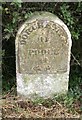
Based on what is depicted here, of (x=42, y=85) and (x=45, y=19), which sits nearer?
(x=45, y=19)

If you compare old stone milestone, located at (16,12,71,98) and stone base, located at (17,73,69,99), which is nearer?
old stone milestone, located at (16,12,71,98)

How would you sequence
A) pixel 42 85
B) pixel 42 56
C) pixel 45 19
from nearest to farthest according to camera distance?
pixel 45 19 → pixel 42 56 → pixel 42 85

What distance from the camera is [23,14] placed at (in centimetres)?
333

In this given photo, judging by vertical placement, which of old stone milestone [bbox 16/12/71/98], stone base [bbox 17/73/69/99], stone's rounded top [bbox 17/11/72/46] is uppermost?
stone's rounded top [bbox 17/11/72/46]

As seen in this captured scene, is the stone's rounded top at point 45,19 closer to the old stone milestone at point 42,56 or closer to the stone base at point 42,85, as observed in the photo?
the old stone milestone at point 42,56

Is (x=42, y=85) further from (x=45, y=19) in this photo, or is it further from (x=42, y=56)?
(x=45, y=19)

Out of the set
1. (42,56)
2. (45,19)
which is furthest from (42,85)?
(45,19)

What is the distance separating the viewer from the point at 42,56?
10.8 ft

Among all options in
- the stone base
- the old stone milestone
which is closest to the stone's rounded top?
the old stone milestone

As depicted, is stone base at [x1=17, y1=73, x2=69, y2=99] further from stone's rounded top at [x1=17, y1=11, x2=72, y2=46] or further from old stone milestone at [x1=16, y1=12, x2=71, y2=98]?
stone's rounded top at [x1=17, y1=11, x2=72, y2=46]

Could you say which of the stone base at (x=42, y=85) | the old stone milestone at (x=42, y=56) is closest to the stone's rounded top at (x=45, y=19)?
the old stone milestone at (x=42, y=56)

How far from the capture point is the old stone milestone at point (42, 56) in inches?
124

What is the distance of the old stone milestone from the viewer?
3160mm

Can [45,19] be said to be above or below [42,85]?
above
